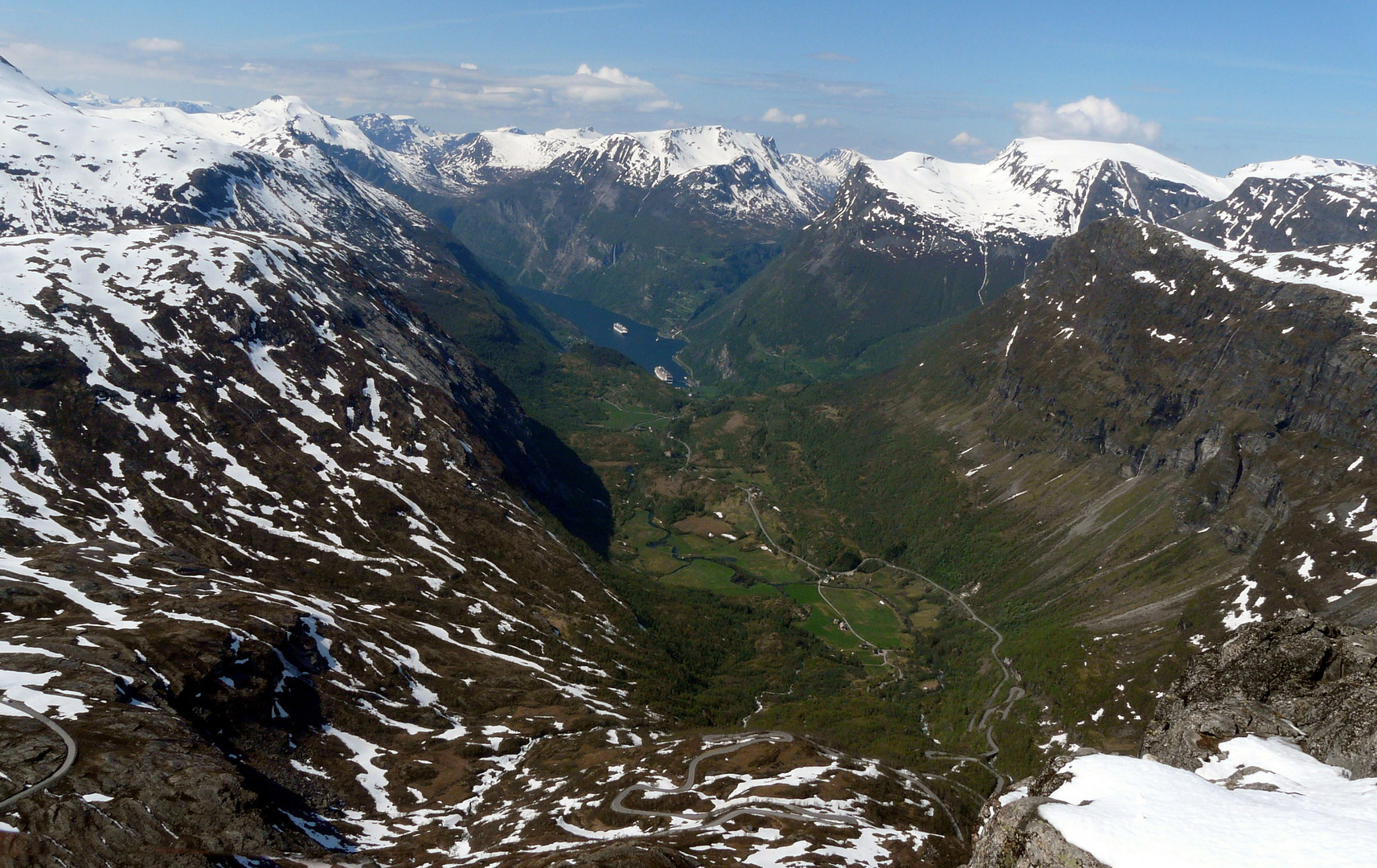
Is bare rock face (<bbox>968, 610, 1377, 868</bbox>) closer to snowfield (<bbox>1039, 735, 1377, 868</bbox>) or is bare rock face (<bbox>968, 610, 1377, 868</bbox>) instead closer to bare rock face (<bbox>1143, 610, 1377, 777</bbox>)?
bare rock face (<bbox>1143, 610, 1377, 777</bbox>)

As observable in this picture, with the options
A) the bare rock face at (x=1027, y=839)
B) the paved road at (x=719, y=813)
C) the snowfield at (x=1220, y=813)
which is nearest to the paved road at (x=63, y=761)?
the paved road at (x=719, y=813)

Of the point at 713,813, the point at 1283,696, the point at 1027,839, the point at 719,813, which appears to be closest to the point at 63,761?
the point at 713,813

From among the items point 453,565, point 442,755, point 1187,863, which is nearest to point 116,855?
point 442,755

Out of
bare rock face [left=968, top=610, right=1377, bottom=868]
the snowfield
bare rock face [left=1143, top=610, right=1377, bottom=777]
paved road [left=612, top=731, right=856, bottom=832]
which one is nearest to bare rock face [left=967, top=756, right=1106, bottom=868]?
bare rock face [left=968, top=610, right=1377, bottom=868]

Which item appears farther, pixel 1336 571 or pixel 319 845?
pixel 1336 571

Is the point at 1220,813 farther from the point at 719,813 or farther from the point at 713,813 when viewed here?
the point at 713,813

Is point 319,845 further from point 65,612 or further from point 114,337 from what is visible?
point 114,337
